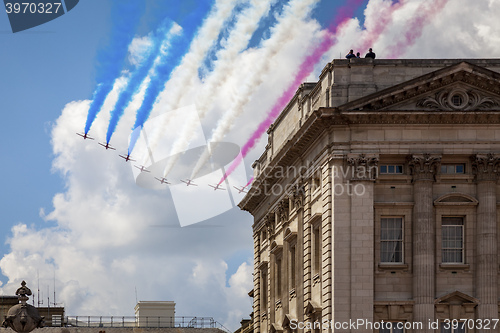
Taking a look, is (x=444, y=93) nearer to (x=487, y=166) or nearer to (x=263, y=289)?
(x=487, y=166)

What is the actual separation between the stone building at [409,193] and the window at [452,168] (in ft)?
0.20

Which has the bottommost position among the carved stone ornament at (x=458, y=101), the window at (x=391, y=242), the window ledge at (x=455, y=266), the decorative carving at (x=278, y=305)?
the decorative carving at (x=278, y=305)

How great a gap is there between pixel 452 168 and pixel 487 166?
7.18 feet

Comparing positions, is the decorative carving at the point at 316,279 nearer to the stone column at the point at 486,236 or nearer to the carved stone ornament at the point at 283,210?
the stone column at the point at 486,236

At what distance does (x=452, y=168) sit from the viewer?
91250 millimetres

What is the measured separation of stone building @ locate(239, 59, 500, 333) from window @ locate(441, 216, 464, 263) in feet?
0.20

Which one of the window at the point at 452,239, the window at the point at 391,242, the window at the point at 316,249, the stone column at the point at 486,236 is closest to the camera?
the stone column at the point at 486,236

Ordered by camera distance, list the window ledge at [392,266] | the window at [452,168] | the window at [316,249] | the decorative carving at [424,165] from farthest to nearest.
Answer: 1. the window at [316,249]
2. the window at [452,168]
3. the decorative carving at [424,165]
4. the window ledge at [392,266]

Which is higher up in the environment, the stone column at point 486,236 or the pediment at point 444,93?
the pediment at point 444,93

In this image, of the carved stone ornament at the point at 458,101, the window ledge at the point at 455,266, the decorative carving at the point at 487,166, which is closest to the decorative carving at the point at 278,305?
the window ledge at the point at 455,266

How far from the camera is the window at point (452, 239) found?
9062 cm

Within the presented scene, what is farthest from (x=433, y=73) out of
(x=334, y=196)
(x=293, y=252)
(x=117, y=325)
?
(x=117, y=325)

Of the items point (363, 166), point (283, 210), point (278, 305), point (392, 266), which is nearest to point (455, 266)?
point (392, 266)

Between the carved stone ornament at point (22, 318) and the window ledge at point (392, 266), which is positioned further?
the window ledge at point (392, 266)
